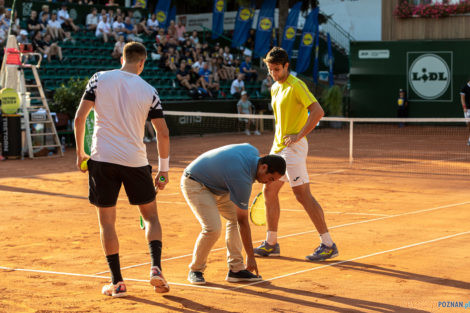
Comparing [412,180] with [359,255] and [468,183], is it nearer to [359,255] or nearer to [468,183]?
[468,183]

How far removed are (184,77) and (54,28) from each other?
500 cm

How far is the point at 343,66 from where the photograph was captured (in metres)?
36.5

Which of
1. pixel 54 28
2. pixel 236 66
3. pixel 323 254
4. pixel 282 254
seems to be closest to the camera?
pixel 323 254

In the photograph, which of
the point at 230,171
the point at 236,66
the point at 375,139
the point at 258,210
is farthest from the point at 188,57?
the point at 230,171

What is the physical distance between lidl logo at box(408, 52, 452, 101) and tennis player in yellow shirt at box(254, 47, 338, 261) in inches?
930

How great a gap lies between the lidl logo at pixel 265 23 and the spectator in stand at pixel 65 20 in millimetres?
9604

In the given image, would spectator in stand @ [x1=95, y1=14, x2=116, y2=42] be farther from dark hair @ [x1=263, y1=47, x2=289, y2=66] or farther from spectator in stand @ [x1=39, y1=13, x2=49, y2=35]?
dark hair @ [x1=263, y1=47, x2=289, y2=66]

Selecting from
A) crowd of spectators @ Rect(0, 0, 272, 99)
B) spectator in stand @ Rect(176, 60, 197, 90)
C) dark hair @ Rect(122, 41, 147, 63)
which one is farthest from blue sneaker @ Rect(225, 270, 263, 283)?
spectator in stand @ Rect(176, 60, 197, 90)

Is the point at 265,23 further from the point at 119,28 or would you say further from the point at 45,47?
the point at 45,47

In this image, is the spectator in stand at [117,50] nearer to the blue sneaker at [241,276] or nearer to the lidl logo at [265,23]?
the lidl logo at [265,23]

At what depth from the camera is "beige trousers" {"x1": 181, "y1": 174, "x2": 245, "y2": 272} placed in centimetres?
602

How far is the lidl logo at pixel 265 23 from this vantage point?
33031 mm

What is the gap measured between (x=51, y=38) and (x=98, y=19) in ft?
10.8

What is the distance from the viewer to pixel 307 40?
1282 inches
